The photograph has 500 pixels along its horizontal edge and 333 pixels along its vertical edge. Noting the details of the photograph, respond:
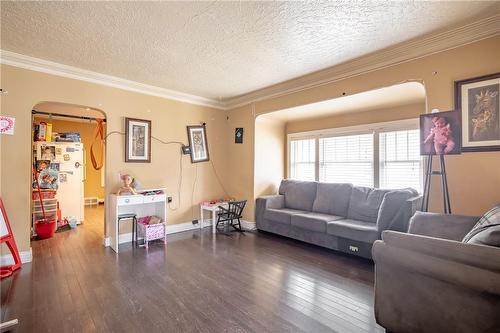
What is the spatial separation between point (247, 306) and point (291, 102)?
3250 millimetres

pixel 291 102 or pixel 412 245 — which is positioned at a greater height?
pixel 291 102

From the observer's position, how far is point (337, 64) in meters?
3.49

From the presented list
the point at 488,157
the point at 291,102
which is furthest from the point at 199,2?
the point at 488,157

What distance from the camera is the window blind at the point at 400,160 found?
3.87 metres

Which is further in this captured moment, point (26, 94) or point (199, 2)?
point (26, 94)

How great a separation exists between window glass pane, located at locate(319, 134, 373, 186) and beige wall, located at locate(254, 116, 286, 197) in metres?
0.90

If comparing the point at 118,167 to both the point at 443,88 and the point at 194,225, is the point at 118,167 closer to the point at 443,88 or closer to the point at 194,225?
the point at 194,225

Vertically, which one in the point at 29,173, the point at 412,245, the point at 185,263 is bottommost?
the point at 185,263

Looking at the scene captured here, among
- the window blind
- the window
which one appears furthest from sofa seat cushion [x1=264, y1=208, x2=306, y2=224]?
the window blind

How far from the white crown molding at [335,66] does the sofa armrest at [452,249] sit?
2266 mm

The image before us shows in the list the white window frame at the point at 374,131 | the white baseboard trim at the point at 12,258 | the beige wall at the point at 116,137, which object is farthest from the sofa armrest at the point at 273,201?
the white baseboard trim at the point at 12,258

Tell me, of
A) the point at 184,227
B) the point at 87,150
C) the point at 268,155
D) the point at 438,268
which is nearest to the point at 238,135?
the point at 268,155

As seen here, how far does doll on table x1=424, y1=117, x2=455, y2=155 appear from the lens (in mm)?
2473

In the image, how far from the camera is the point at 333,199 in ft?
13.9
